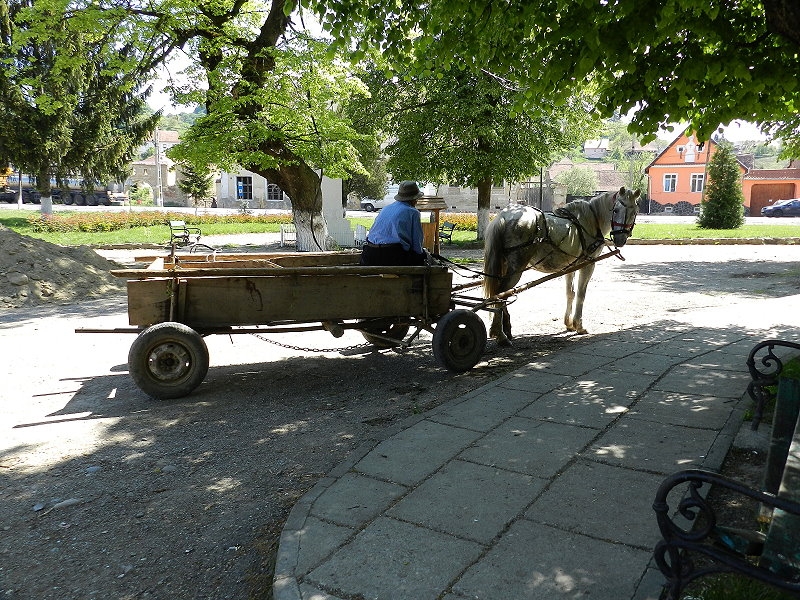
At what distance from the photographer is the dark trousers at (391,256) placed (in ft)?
22.8

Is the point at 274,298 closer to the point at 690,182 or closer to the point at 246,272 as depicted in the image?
the point at 246,272

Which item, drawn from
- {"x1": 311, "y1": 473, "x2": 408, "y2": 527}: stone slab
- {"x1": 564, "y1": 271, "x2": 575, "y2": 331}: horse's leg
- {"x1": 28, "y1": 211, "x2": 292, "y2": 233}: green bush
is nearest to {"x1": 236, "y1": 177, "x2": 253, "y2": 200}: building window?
{"x1": 28, "y1": 211, "x2": 292, "y2": 233}: green bush

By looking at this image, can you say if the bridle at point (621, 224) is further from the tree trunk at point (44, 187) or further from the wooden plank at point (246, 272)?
the tree trunk at point (44, 187)

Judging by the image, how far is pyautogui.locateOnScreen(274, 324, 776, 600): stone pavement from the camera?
3.14 meters

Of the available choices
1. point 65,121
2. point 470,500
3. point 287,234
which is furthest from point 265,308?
point 65,121

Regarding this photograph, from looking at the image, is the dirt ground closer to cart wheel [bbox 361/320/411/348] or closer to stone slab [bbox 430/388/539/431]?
cart wheel [bbox 361/320/411/348]

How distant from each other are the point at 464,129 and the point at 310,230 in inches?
300

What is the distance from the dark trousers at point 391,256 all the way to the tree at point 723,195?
31.2 metres

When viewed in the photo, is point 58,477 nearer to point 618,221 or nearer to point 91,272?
point 618,221

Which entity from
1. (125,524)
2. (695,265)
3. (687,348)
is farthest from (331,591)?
(695,265)

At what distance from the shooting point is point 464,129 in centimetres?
2247

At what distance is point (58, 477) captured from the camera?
455 centimetres

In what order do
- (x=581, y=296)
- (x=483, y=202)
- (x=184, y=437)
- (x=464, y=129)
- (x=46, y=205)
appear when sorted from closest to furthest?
(x=184, y=437) → (x=581, y=296) → (x=464, y=129) → (x=483, y=202) → (x=46, y=205)

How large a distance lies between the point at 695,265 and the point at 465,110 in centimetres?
879
